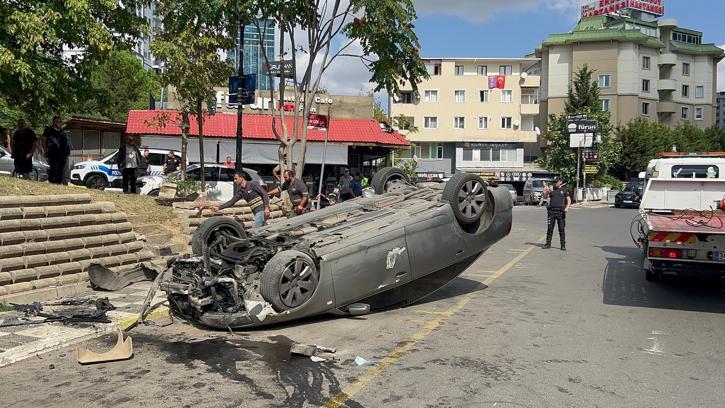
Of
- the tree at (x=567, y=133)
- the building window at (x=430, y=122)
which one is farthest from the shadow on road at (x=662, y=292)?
the building window at (x=430, y=122)

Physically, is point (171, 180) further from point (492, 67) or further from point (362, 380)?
point (492, 67)

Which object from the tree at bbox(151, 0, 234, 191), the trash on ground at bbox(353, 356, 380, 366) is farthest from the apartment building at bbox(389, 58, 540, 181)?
the trash on ground at bbox(353, 356, 380, 366)

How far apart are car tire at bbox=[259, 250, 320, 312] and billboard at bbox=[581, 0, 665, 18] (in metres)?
85.1

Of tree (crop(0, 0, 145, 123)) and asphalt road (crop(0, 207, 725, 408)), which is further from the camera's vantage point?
tree (crop(0, 0, 145, 123))

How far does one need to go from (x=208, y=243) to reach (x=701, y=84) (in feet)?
266

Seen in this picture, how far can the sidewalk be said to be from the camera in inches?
224

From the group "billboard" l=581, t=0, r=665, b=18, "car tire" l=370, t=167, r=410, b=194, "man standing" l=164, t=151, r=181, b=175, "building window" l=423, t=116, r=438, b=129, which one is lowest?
"car tire" l=370, t=167, r=410, b=194

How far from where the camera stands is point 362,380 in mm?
5031

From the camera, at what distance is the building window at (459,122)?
2507 inches

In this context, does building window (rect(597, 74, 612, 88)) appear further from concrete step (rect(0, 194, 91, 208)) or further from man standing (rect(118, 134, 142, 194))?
concrete step (rect(0, 194, 91, 208))

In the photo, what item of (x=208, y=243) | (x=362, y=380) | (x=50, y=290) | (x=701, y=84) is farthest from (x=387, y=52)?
(x=701, y=84)

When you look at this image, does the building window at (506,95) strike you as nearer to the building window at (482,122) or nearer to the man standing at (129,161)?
the building window at (482,122)

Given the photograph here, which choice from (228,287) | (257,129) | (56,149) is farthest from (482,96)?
(228,287)

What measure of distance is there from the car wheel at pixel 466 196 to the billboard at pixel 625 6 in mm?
82522
